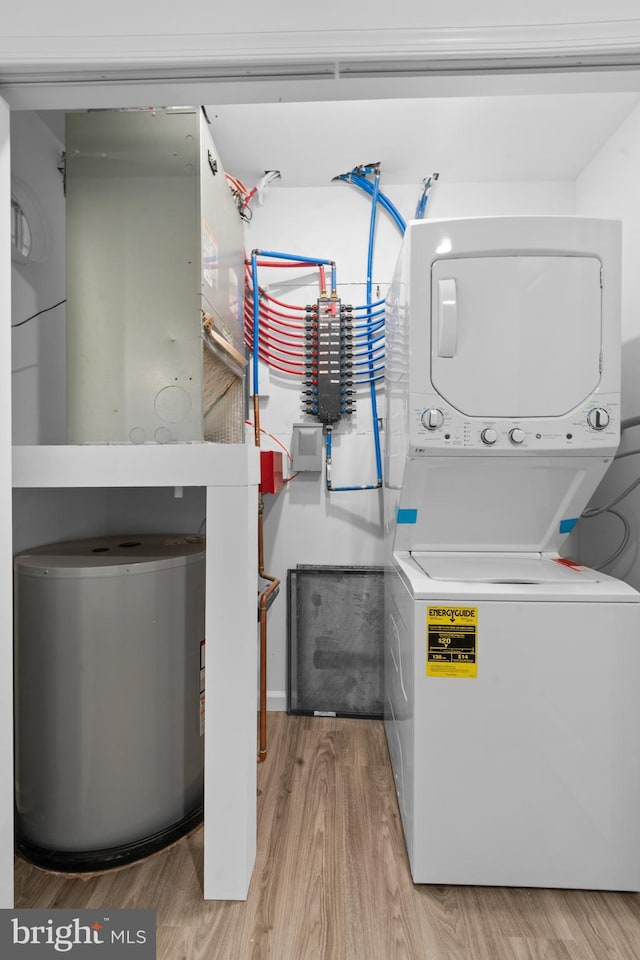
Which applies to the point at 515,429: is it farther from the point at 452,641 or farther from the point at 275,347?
the point at 275,347

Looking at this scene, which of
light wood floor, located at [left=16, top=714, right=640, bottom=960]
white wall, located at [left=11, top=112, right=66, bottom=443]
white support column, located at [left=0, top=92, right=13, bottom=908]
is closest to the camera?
white support column, located at [left=0, top=92, right=13, bottom=908]

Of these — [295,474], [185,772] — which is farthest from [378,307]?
[185,772]

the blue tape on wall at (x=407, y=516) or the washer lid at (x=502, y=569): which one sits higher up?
the blue tape on wall at (x=407, y=516)

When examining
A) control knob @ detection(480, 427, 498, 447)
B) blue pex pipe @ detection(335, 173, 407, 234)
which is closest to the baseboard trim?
control knob @ detection(480, 427, 498, 447)

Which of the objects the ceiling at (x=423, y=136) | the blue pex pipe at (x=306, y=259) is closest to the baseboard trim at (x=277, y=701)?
the blue pex pipe at (x=306, y=259)

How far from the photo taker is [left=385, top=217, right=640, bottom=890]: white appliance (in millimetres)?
1349

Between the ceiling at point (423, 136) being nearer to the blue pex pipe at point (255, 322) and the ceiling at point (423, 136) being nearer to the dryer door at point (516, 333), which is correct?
the blue pex pipe at point (255, 322)

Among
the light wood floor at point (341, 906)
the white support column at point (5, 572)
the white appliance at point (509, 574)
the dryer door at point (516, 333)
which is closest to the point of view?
the white support column at point (5, 572)

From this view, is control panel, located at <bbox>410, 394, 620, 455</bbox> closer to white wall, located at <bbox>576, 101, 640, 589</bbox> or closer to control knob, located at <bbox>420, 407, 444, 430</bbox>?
control knob, located at <bbox>420, 407, 444, 430</bbox>

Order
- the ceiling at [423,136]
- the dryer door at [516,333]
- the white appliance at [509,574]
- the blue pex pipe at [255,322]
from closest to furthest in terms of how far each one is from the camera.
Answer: the white appliance at [509,574] < the dryer door at [516,333] < the ceiling at [423,136] < the blue pex pipe at [255,322]

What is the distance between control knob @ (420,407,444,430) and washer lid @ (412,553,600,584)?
1.52ft

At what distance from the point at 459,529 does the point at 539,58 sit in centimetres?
128

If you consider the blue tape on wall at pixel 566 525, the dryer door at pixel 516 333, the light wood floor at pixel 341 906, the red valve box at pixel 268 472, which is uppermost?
the dryer door at pixel 516 333

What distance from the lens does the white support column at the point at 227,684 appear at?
1297 mm
